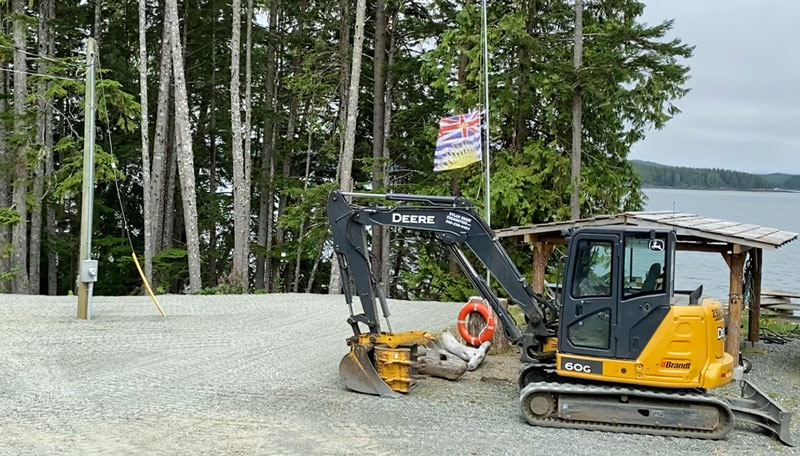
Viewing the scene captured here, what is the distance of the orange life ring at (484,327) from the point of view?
10.3 meters

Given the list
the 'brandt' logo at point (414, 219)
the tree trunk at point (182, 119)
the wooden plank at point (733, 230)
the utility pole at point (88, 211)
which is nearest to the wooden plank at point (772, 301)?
the wooden plank at point (733, 230)

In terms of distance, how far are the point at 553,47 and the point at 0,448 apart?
592 inches

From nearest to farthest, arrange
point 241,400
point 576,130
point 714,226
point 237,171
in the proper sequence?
point 241,400 < point 714,226 < point 576,130 < point 237,171

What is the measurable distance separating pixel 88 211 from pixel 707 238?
10123 millimetres

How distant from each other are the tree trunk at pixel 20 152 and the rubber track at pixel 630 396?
49.3 feet

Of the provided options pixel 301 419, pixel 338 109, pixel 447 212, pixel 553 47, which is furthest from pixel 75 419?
pixel 338 109

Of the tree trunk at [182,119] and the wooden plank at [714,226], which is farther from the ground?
the tree trunk at [182,119]

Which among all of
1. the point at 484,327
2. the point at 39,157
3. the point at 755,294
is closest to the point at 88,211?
the point at 39,157

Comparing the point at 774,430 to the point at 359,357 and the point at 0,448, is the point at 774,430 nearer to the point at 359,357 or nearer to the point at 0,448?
the point at 359,357

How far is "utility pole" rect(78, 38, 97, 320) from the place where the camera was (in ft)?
40.2

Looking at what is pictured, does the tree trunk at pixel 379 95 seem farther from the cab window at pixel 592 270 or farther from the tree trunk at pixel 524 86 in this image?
the cab window at pixel 592 270

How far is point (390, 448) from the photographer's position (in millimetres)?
6184

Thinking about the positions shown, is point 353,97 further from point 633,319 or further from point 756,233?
point 633,319

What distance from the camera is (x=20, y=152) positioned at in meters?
17.6
